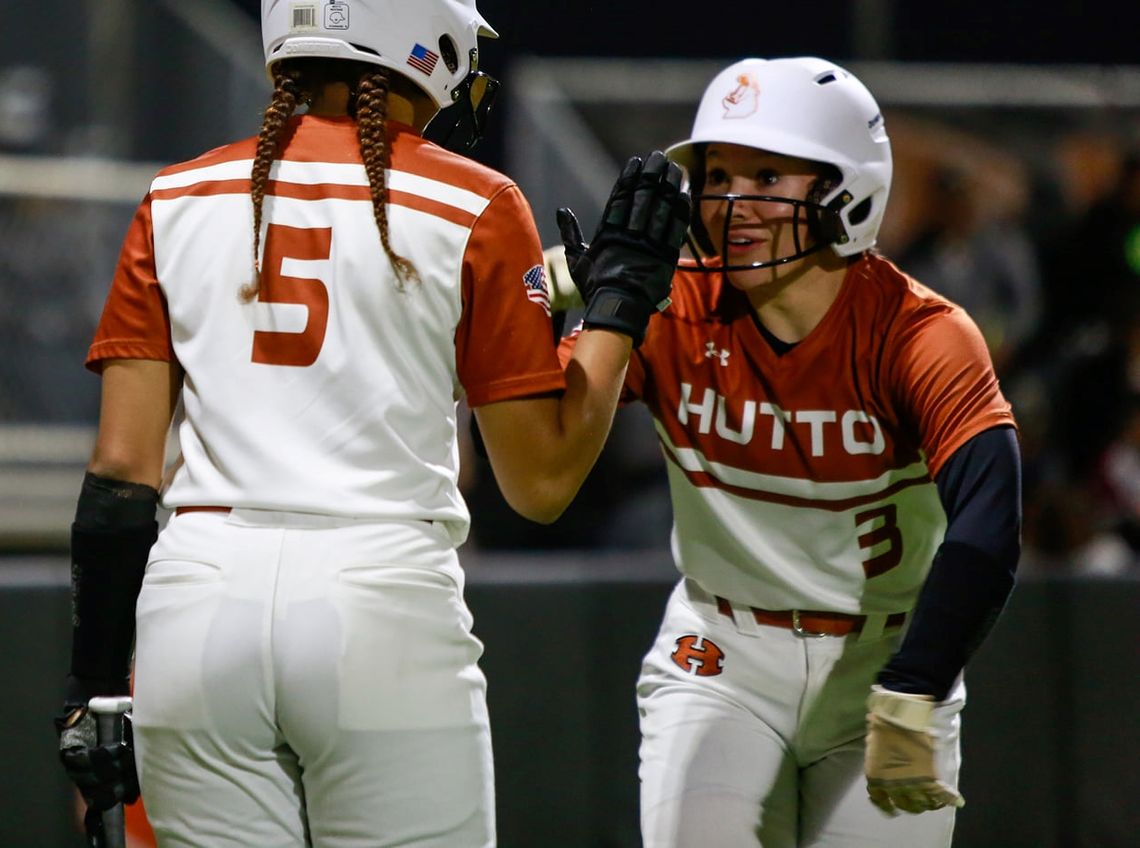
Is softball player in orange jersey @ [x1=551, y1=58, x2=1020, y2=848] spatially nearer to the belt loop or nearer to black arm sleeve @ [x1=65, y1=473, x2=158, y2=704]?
the belt loop

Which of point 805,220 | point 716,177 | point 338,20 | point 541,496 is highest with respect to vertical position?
point 338,20

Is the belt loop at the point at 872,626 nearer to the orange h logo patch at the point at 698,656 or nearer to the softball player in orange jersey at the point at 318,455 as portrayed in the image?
the orange h logo patch at the point at 698,656

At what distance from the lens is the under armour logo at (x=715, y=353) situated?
122 inches

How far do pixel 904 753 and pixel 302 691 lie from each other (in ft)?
3.37

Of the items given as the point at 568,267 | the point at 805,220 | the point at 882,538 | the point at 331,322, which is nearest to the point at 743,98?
the point at 805,220

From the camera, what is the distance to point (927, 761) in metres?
2.54

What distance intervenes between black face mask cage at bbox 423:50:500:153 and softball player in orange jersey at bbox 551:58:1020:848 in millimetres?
244

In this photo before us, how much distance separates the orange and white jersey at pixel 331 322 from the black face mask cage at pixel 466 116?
32 cm

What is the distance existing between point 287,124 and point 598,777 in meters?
3.33

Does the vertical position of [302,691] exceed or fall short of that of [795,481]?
it falls short

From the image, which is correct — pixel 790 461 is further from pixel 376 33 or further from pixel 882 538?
pixel 376 33

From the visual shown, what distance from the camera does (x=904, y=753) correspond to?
2545 millimetres

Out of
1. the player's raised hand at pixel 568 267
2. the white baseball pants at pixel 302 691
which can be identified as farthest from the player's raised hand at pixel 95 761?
the player's raised hand at pixel 568 267

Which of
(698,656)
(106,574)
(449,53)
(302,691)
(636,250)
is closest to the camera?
(302,691)
